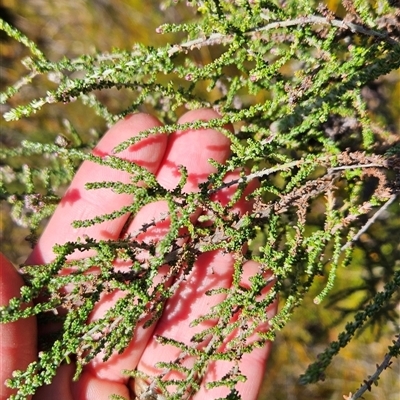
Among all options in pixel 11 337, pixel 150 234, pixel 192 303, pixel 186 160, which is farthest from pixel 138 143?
pixel 11 337

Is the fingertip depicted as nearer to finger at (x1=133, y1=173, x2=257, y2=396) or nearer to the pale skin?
the pale skin

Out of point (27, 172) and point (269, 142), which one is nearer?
point (269, 142)

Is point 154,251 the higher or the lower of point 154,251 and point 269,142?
the lower

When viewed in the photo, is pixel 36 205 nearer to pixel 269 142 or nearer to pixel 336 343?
pixel 269 142

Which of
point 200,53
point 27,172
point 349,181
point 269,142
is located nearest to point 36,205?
point 27,172

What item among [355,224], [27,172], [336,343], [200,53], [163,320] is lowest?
[163,320]

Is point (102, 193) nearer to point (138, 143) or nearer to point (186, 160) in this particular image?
point (138, 143)

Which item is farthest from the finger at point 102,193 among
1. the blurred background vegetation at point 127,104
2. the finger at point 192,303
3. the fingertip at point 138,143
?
the blurred background vegetation at point 127,104

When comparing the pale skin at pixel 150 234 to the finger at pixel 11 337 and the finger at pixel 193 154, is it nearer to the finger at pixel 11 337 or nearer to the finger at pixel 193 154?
the finger at pixel 193 154
